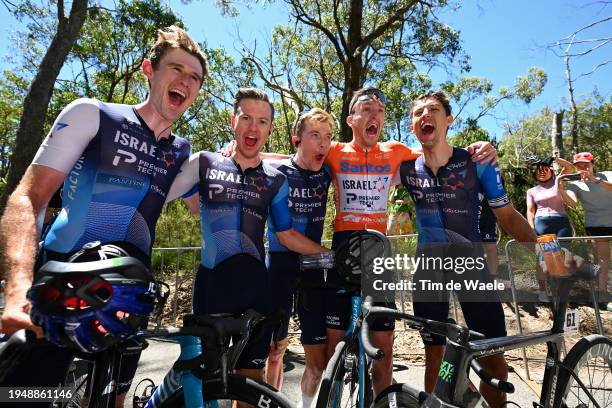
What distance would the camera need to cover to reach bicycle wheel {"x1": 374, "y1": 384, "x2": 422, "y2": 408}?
201cm

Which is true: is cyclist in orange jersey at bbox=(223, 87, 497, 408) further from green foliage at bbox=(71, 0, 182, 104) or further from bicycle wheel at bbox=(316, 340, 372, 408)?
green foliage at bbox=(71, 0, 182, 104)

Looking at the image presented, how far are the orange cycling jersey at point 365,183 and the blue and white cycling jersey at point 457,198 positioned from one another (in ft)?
1.13

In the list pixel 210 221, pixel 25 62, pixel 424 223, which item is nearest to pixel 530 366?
pixel 424 223

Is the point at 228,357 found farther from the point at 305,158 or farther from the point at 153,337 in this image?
the point at 305,158

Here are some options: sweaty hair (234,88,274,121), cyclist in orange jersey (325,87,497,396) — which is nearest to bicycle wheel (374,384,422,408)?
cyclist in orange jersey (325,87,497,396)

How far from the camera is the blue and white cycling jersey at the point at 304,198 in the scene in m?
3.30

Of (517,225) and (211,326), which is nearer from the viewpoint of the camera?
(211,326)

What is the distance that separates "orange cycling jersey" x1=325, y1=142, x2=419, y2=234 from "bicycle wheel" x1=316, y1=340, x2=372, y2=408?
1.06m

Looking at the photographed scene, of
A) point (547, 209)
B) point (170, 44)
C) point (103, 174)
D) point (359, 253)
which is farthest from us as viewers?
point (547, 209)

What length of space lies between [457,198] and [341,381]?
58.0 inches

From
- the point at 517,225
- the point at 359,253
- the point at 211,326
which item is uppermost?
the point at 517,225

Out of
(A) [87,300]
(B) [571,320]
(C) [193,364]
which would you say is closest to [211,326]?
(C) [193,364]

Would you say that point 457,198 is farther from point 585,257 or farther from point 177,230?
point 177,230

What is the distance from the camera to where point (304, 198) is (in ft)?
10.9
